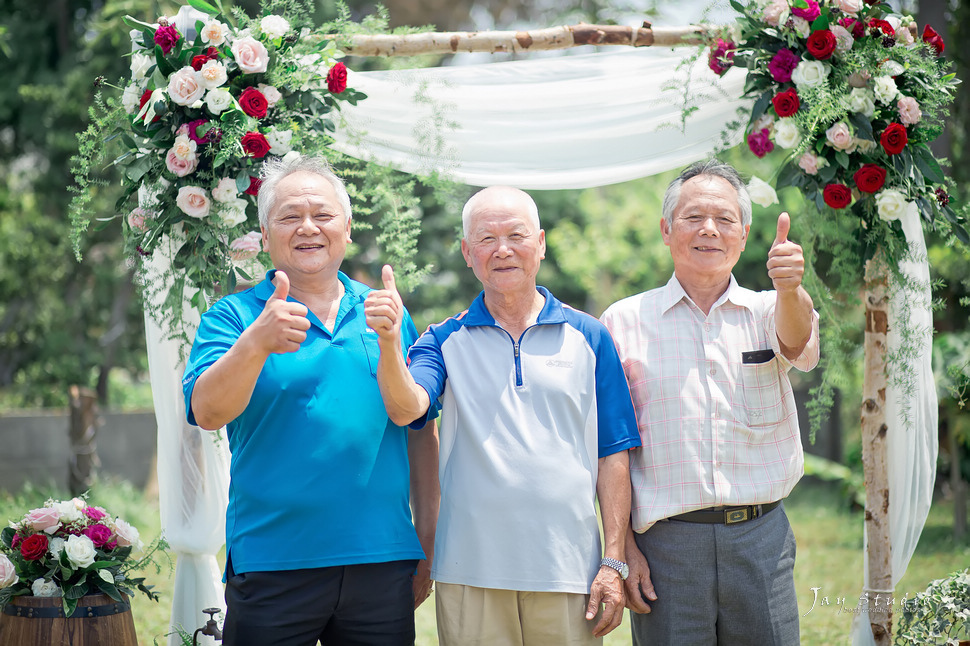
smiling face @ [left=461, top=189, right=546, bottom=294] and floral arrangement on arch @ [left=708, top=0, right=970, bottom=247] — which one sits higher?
floral arrangement on arch @ [left=708, top=0, right=970, bottom=247]

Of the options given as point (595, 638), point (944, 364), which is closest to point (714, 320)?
point (595, 638)

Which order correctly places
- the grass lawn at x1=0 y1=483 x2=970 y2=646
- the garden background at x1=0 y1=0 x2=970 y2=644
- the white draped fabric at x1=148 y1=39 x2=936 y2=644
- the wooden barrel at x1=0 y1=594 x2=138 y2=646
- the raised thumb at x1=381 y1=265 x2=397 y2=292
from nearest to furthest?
the raised thumb at x1=381 y1=265 x2=397 y2=292 → the wooden barrel at x1=0 y1=594 x2=138 y2=646 → the white draped fabric at x1=148 y1=39 x2=936 y2=644 → the grass lawn at x1=0 y1=483 x2=970 y2=646 → the garden background at x1=0 y1=0 x2=970 y2=644

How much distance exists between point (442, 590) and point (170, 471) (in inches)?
61.1

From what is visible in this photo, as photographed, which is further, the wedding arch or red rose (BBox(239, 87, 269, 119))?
the wedding arch

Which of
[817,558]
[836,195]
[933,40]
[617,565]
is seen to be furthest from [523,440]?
[817,558]

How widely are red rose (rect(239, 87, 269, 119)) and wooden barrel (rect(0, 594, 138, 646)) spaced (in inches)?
73.0

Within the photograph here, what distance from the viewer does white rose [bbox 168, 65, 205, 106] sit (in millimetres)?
3248

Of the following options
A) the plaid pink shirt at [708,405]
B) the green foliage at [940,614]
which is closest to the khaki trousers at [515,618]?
the plaid pink shirt at [708,405]

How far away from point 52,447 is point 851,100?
861 cm

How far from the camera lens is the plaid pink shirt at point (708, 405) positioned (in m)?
2.75

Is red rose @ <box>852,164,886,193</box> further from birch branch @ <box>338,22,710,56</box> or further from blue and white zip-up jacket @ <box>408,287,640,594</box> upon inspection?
blue and white zip-up jacket @ <box>408,287,640,594</box>

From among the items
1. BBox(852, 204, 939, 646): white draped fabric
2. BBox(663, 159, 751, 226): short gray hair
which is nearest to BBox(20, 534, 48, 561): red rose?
BBox(663, 159, 751, 226): short gray hair

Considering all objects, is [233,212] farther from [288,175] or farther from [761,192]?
[761,192]

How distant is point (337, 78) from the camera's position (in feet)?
11.5
